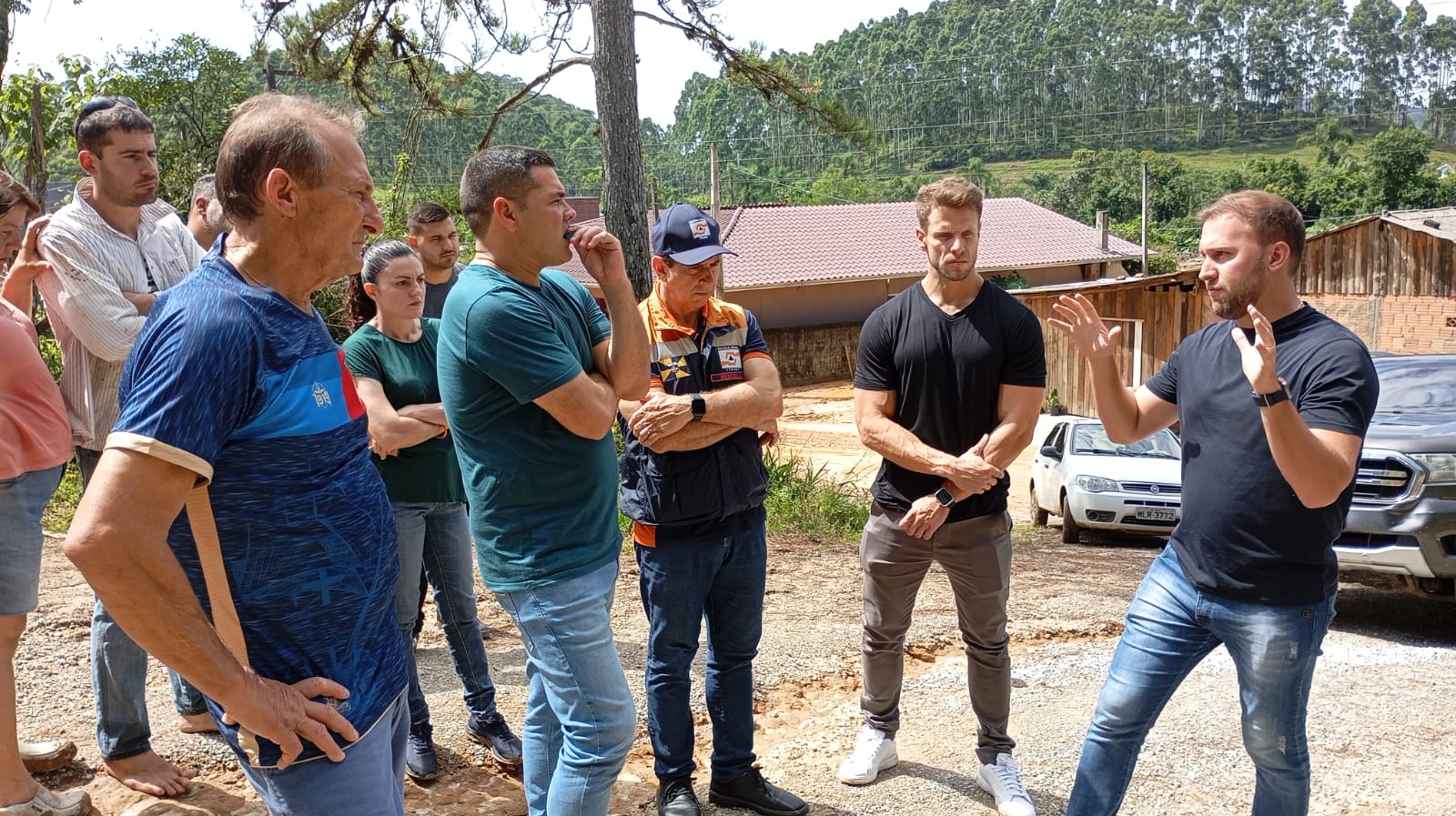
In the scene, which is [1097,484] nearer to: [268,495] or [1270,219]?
[1270,219]

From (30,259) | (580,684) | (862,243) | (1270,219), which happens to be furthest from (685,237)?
(862,243)

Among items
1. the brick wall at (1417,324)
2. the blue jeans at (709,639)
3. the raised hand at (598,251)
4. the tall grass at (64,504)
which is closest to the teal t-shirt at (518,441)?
the raised hand at (598,251)

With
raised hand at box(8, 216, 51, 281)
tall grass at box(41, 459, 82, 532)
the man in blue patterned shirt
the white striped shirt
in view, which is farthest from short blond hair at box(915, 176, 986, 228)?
tall grass at box(41, 459, 82, 532)

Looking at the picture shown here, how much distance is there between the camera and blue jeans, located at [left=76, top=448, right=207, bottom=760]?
3.75 metres

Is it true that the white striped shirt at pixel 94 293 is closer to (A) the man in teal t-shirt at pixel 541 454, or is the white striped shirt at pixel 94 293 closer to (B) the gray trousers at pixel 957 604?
(A) the man in teal t-shirt at pixel 541 454

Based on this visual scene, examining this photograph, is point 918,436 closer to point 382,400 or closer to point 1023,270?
point 382,400

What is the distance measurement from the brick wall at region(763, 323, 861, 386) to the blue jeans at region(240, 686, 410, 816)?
3042 centimetres

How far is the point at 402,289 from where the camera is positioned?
4129 mm

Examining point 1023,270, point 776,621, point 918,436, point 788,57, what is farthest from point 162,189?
point 1023,270

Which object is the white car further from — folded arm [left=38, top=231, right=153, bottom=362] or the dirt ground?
folded arm [left=38, top=231, right=153, bottom=362]

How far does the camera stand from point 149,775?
3.86m

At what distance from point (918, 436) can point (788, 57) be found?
7.76 metres

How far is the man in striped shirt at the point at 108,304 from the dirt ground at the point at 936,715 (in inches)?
8.7

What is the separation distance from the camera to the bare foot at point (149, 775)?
3.83 m
